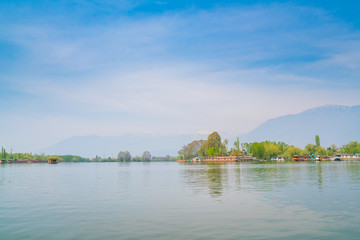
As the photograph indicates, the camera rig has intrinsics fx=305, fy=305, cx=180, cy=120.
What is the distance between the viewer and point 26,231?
19.4m

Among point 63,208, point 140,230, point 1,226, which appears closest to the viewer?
point 140,230

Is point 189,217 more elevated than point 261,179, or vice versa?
point 189,217

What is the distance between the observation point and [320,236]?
55.4ft

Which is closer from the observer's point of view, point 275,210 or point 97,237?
point 97,237

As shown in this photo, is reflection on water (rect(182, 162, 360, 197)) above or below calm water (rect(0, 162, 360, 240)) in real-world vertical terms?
below

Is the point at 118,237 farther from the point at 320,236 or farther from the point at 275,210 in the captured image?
the point at 275,210

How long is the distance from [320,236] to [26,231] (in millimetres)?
17732

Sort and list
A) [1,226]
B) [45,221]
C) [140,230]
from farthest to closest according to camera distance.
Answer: [45,221] → [1,226] → [140,230]

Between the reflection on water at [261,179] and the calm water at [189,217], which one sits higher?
the calm water at [189,217]

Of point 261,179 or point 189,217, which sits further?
point 261,179

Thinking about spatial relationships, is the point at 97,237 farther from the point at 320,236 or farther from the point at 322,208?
the point at 322,208

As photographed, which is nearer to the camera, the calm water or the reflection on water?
the calm water

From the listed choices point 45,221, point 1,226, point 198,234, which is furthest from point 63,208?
point 198,234

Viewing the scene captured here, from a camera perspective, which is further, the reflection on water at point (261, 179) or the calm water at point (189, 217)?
the reflection on water at point (261, 179)
